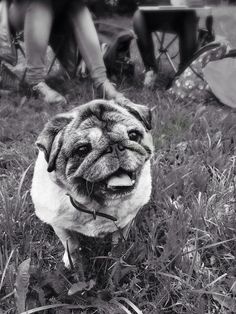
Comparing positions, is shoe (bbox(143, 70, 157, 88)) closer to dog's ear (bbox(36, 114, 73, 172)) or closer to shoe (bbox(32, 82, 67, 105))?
shoe (bbox(32, 82, 67, 105))

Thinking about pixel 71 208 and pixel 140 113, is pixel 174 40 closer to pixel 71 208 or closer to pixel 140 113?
pixel 140 113

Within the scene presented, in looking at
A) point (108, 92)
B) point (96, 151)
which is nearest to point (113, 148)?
point (96, 151)

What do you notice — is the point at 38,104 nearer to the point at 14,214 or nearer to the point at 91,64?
the point at 91,64

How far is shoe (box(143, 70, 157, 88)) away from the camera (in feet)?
11.9

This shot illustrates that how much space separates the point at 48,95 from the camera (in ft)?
10.6

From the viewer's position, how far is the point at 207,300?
4.82 ft

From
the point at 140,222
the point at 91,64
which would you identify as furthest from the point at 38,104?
the point at 140,222

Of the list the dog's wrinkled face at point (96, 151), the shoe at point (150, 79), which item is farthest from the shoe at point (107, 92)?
the dog's wrinkled face at point (96, 151)

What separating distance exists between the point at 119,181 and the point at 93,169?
0.11m

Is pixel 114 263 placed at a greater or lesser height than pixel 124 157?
lesser

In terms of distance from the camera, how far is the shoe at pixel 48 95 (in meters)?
3.20

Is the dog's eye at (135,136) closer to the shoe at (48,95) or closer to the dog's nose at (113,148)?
the dog's nose at (113,148)

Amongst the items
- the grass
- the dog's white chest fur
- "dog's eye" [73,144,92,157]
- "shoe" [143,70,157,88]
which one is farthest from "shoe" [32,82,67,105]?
"dog's eye" [73,144,92,157]

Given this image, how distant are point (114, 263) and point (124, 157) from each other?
0.43 m
